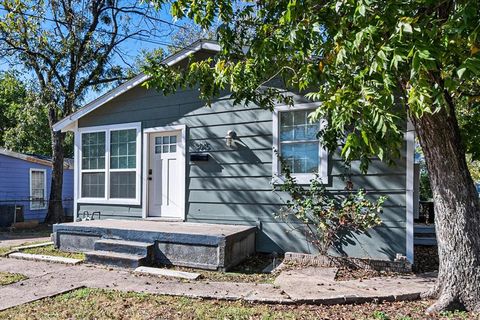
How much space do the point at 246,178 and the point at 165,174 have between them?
1.99 m

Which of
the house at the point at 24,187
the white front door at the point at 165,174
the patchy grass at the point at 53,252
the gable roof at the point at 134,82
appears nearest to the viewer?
the patchy grass at the point at 53,252

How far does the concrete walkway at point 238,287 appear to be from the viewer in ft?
14.1

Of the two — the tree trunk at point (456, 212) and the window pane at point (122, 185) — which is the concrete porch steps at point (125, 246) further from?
the tree trunk at point (456, 212)

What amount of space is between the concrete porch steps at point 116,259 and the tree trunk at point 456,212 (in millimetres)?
4039

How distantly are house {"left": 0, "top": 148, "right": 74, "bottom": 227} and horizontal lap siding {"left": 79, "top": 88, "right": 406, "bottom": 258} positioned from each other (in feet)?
21.2

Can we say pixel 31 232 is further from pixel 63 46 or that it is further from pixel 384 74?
pixel 384 74

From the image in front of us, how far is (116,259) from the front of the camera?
5879mm

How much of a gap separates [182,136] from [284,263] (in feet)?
10.6

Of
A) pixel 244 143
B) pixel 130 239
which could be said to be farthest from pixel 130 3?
pixel 130 239

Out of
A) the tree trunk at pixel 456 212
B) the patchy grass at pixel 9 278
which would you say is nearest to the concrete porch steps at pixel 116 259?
the patchy grass at pixel 9 278

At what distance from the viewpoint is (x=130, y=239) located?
6.30 metres

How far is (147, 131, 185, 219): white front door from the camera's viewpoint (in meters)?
7.63

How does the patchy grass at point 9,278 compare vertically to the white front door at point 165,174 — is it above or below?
below

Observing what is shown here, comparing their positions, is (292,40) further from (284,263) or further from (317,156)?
(284,263)
